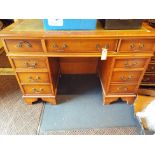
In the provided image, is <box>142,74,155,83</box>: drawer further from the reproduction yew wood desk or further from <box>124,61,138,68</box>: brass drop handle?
<box>124,61,138,68</box>: brass drop handle

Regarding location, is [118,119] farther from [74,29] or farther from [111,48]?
[74,29]

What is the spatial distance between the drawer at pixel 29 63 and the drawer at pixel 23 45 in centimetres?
8

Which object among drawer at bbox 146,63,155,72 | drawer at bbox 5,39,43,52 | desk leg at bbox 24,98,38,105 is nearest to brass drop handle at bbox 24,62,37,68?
drawer at bbox 5,39,43,52

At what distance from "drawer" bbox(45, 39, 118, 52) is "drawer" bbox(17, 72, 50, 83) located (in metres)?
0.27

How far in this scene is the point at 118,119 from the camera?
4.14ft

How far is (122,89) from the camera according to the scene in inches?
49.4

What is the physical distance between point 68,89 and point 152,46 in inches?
37.1

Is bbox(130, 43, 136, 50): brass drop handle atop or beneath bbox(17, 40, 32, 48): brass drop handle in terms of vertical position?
beneath

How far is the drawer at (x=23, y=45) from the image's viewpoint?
93cm

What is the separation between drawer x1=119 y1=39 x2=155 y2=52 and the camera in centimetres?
95

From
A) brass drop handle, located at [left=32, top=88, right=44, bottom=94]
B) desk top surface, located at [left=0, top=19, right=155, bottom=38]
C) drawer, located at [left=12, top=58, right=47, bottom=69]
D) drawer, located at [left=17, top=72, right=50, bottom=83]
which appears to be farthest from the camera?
brass drop handle, located at [left=32, top=88, right=44, bottom=94]
